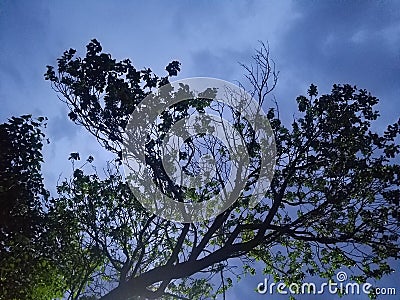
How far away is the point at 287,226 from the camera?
42.7ft

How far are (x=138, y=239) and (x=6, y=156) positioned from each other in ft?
18.3

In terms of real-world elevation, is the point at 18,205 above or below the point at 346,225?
below

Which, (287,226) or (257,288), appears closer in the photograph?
(287,226)

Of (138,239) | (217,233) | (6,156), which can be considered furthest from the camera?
(138,239)

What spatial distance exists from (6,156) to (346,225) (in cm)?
1030

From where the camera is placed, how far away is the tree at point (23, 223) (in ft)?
37.4

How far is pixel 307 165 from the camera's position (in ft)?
44.5

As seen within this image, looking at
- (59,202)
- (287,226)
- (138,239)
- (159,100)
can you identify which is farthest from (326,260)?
(59,202)

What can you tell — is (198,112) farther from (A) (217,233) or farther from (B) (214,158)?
(A) (217,233)

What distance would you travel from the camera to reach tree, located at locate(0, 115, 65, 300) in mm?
11406

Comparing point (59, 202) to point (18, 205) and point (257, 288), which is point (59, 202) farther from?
point (257, 288)

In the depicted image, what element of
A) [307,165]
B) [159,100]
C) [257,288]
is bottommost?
[257,288]

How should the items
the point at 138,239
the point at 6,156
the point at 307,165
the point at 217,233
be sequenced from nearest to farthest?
the point at 6,156, the point at 307,165, the point at 217,233, the point at 138,239

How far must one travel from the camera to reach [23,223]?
13.2 meters
